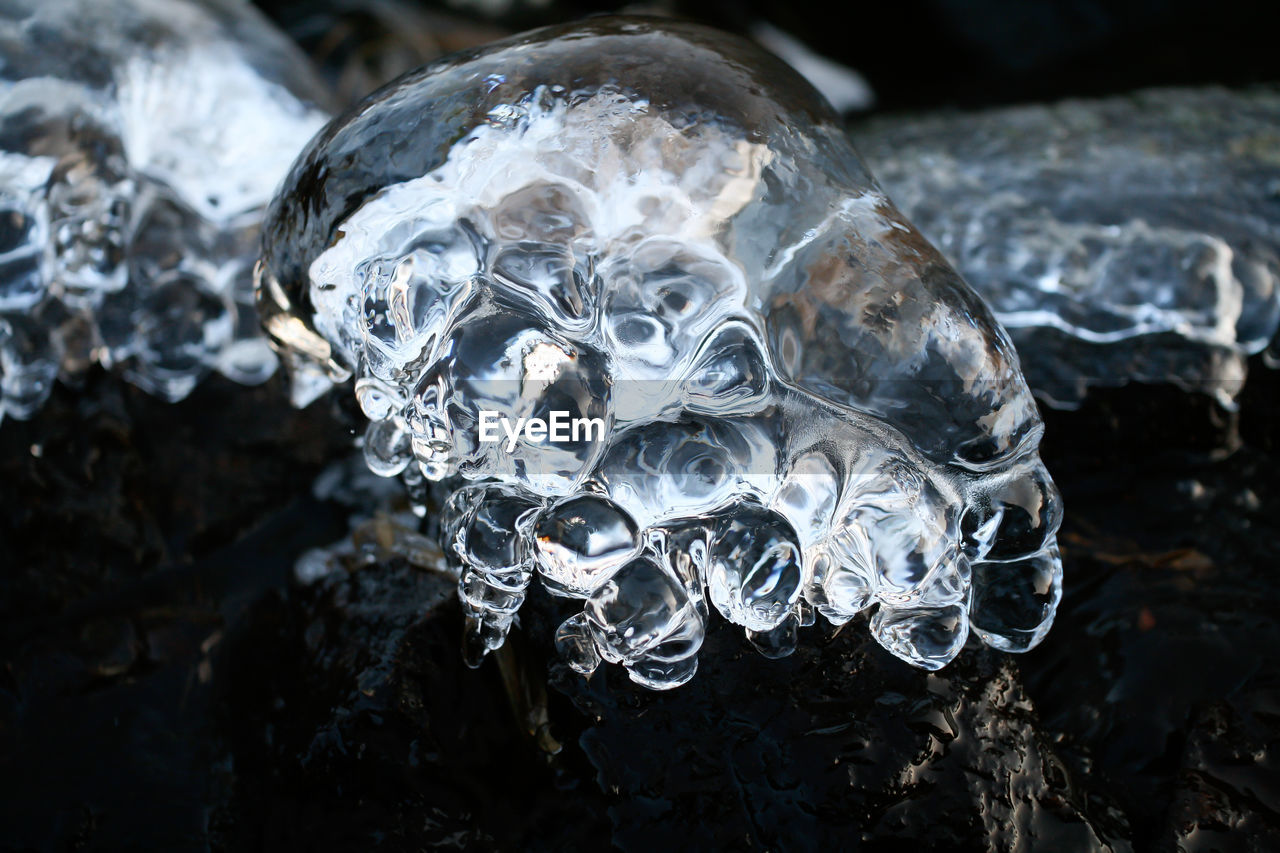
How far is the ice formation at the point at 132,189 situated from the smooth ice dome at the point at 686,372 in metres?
1.09

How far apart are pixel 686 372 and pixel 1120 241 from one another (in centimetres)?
159

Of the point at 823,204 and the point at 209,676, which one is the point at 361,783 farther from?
the point at 823,204

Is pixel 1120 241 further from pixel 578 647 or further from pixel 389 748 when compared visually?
pixel 389 748

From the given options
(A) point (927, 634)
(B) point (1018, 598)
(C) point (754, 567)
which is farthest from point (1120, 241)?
(C) point (754, 567)

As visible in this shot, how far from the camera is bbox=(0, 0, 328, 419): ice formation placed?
2164mm

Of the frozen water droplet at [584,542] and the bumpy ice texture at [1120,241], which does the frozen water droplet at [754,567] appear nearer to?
the frozen water droplet at [584,542]

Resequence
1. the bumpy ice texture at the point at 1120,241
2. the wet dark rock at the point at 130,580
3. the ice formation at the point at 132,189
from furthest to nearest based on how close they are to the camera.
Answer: the bumpy ice texture at the point at 1120,241
the ice formation at the point at 132,189
the wet dark rock at the point at 130,580

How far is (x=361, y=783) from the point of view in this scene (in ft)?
4.66

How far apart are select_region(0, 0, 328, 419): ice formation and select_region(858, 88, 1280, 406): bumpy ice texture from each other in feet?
5.83

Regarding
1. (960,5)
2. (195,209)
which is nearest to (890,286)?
(195,209)

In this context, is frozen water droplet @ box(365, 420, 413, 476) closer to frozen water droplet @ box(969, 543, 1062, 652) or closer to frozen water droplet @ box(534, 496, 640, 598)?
frozen water droplet @ box(534, 496, 640, 598)

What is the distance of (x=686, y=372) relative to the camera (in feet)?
4.47

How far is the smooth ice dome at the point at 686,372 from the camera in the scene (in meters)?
1.30

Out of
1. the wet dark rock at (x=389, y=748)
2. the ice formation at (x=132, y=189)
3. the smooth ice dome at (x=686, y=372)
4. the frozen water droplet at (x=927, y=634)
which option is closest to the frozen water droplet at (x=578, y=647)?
the smooth ice dome at (x=686, y=372)
